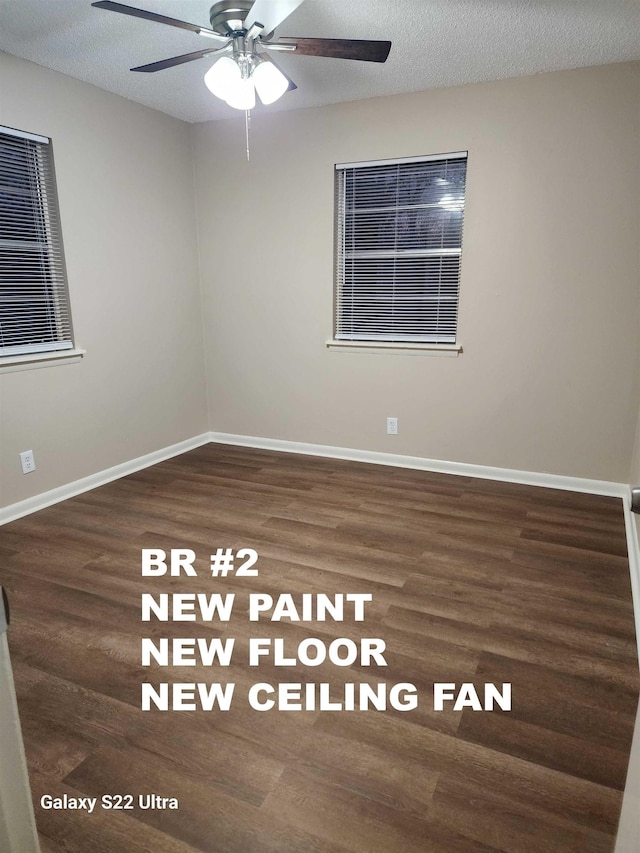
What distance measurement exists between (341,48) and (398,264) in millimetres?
1744

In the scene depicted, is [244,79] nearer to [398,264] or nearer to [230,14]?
[230,14]

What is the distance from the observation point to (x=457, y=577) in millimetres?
2520

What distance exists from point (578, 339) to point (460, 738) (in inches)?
104

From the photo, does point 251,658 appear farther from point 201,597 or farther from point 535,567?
point 535,567

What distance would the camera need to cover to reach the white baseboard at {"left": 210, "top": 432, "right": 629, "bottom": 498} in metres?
3.56

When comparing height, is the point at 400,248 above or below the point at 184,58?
below

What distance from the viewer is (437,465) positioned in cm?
400

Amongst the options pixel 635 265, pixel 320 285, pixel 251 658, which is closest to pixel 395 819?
pixel 251 658

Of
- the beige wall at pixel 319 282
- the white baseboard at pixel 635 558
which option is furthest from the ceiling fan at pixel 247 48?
the white baseboard at pixel 635 558

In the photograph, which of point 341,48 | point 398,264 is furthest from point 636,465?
point 341,48

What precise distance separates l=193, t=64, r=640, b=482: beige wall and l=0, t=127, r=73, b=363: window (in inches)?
52.7

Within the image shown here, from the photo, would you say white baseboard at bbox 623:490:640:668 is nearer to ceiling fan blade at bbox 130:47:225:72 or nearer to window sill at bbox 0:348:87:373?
ceiling fan blade at bbox 130:47:225:72

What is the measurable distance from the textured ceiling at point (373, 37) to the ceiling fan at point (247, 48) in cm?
20

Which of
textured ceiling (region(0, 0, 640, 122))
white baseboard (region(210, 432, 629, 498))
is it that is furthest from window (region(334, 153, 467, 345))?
white baseboard (region(210, 432, 629, 498))
